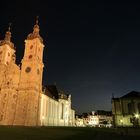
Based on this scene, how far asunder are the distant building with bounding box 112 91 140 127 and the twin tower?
25.3 m

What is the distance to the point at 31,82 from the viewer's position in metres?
55.6

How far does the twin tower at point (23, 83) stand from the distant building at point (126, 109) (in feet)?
83.1

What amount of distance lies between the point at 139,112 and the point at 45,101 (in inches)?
1196

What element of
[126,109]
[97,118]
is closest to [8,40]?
[126,109]

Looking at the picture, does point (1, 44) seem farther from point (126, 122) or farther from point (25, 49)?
point (126, 122)

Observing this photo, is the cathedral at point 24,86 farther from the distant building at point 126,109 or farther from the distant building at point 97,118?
the distant building at point 97,118

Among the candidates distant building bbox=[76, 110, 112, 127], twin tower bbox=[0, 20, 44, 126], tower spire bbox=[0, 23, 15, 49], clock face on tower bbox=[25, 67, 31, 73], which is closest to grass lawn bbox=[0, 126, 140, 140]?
twin tower bbox=[0, 20, 44, 126]

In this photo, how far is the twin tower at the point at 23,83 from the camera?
52.8m

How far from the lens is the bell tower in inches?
2059

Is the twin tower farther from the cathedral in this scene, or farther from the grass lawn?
the grass lawn

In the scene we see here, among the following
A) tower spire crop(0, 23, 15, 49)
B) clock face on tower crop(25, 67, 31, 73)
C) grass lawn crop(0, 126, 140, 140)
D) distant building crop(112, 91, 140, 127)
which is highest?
tower spire crop(0, 23, 15, 49)

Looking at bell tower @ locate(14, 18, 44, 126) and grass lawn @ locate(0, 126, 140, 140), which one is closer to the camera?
grass lawn @ locate(0, 126, 140, 140)

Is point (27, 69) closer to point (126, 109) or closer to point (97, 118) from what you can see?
point (126, 109)

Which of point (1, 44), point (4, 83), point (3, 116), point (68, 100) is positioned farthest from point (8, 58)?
point (68, 100)
